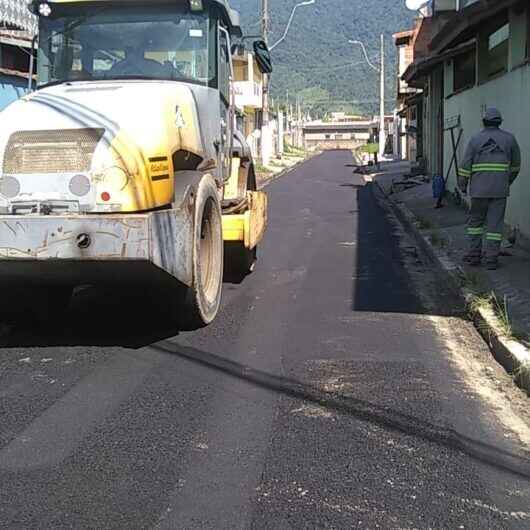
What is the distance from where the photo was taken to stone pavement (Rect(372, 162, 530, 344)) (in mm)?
7645

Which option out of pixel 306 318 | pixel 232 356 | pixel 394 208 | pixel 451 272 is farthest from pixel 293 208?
pixel 232 356

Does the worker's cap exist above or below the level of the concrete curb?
above

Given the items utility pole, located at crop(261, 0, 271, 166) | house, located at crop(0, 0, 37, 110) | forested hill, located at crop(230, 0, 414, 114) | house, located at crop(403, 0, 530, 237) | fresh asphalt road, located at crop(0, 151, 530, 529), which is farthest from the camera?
forested hill, located at crop(230, 0, 414, 114)

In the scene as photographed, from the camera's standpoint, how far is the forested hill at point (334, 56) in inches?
5999

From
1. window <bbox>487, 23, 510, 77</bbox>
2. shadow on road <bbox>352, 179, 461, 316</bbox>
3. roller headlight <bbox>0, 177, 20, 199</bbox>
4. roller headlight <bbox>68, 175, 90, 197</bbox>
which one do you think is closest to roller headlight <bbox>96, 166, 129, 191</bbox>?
roller headlight <bbox>68, 175, 90, 197</bbox>

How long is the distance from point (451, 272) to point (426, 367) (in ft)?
12.2

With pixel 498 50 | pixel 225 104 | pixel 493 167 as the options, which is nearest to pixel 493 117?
pixel 493 167

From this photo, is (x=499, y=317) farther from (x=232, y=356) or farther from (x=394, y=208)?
(x=394, y=208)

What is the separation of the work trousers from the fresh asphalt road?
1.30m

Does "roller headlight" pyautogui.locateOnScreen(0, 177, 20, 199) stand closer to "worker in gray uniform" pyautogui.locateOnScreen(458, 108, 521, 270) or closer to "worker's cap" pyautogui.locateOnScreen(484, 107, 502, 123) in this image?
"worker in gray uniform" pyautogui.locateOnScreen(458, 108, 521, 270)

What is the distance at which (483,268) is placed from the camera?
9.67 meters

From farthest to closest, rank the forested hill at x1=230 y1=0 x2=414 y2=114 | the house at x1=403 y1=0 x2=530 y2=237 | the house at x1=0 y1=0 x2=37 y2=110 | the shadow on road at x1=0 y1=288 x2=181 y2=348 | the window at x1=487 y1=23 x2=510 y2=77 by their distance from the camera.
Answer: the forested hill at x1=230 y1=0 x2=414 y2=114, the house at x1=0 y1=0 x2=37 y2=110, the window at x1=487 y1=23 x2=510 y2=77, the house at x1=403 y1=0 x2=530 y2=237, the shadow on road at x1=0 y1=288 x2=181 y2=348

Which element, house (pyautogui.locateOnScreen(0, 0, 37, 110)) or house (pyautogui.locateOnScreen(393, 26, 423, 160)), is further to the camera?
house (pyautogui.locateOnScreen(393, 26, 423, 160))

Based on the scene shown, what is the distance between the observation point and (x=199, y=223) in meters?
6.70
